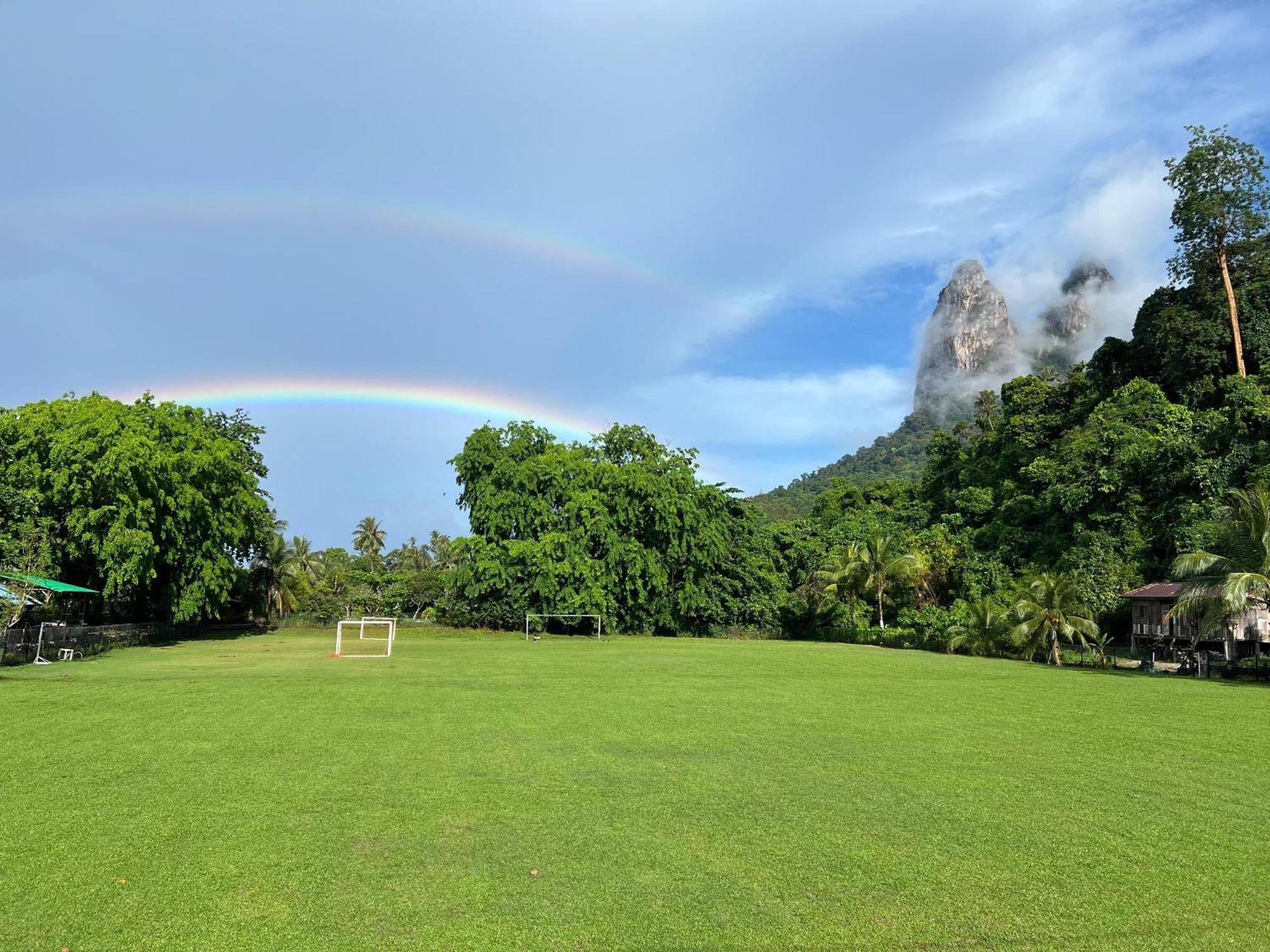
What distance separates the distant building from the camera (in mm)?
24250

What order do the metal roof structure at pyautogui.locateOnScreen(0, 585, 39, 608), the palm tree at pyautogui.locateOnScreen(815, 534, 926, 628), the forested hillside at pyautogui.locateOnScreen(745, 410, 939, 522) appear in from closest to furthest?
1. the metal roof structure at pyautogui.locateOnScreen(0, 585, 39, 608)
2. the palm tree at pyautogui.locateOnScreen(815, 534, 926, 628)
3. the forested hillside at pyautogui.locateOnScreen(745, 410, 939, 522)

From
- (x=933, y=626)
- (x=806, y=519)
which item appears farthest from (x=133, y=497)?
(x=806, y=519)

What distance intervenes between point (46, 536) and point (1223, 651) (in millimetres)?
37416

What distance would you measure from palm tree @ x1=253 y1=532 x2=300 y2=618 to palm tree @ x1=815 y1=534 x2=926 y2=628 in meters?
34.3

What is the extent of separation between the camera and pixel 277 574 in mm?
57188

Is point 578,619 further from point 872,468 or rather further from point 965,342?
point 965,342

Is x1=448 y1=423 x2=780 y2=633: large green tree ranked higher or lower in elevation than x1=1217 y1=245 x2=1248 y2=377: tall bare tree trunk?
lower

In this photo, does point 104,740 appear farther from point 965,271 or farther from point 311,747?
point 965,271

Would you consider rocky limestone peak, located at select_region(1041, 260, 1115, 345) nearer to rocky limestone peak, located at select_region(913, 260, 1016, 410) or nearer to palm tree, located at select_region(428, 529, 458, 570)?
rocky limestone peak, located at select_region(913, 260, 1016, 410)

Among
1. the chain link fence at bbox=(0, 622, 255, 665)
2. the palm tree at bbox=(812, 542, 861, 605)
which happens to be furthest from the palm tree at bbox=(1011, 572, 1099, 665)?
the chain link fence at bbox=(0, 622, 255, 665)

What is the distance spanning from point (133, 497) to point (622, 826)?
1106 inches

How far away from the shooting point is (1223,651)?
25656 millimetres

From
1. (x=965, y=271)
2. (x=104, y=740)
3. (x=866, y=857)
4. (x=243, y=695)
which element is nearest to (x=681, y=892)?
(x=866, y=857)

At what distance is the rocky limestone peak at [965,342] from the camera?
463ft
